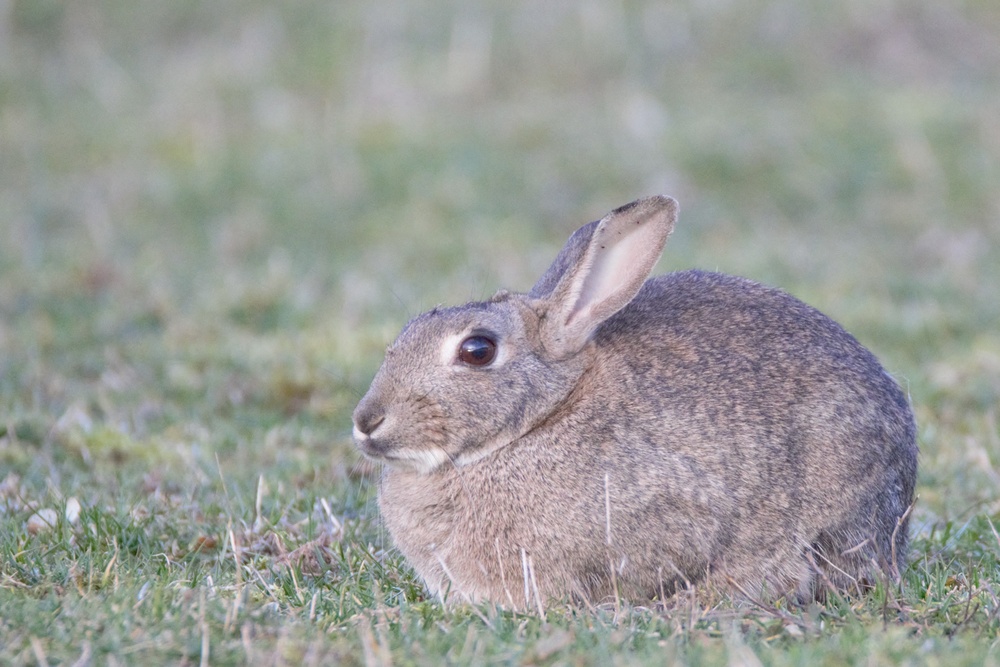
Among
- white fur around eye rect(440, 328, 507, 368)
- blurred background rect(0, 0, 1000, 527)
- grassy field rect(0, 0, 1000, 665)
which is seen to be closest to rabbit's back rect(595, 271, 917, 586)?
grassy field rect(0, 0, 1000, 665)

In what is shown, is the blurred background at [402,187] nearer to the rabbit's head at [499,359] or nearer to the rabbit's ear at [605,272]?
the rabbit's head at [499,359]

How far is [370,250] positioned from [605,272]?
19.9 feet

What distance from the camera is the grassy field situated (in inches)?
149

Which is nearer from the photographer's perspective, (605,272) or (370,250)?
(605,272)

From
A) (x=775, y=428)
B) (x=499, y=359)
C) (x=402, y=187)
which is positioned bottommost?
(x=402, y=187)

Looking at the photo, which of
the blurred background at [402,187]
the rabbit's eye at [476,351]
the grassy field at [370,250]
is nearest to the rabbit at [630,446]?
the rabbit's eye at [476,351]

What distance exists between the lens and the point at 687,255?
991 centimetres

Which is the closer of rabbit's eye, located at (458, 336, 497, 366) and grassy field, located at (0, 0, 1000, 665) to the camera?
grassy field, located at (0, 0, 1000, 665)

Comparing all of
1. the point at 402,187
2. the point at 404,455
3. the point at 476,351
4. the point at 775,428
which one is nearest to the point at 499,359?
the point at 476,351

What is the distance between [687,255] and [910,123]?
3.73 m

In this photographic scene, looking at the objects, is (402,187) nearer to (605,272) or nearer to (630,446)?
(605,272)

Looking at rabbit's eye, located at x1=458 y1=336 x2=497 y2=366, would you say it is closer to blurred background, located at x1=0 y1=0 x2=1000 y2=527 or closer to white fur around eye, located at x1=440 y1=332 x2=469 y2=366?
white fur around eye, located at x1=440 y1=332 x2=469 y2=366

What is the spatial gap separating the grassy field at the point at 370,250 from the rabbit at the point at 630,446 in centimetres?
22

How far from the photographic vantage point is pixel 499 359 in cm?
453
